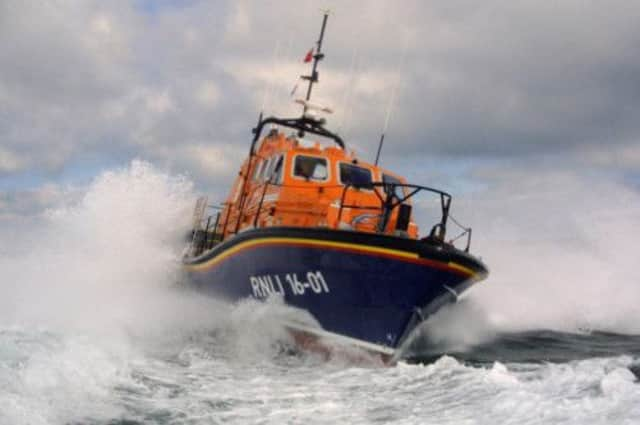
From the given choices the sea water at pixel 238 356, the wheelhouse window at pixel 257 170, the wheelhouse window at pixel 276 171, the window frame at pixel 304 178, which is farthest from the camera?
the wheelhouse window at pixel 257 170

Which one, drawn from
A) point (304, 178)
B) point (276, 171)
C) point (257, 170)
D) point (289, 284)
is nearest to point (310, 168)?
point (304, 178)

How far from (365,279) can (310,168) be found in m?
2.52

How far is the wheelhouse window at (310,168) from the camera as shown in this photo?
27.9 ft

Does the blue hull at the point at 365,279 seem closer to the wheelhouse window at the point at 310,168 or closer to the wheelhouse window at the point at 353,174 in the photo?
the wheelhouse window at the point at 310,168

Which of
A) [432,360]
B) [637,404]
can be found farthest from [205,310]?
[637,404]

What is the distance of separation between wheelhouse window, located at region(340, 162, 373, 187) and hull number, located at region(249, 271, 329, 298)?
75.4 inches

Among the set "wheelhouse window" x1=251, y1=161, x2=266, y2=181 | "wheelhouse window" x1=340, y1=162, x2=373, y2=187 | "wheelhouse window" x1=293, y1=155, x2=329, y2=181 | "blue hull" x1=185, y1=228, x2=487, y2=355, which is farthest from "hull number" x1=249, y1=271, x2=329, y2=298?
"wheelhouse window" x1=251, y1=161, x2=266, y2=181

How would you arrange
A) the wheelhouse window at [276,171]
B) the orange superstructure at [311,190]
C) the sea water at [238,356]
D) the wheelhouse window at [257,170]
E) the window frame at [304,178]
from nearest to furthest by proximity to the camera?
the sea water at [238,356]
the orange superstructure at [311,190]
the window frame at [304,178]
the wheelhouse window at [276,171]
the wheelhouse window at [257,170]

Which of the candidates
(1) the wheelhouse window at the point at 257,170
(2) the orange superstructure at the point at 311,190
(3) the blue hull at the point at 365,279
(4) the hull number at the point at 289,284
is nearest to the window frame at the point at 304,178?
(2) the orange superstructure at the point at 311,190

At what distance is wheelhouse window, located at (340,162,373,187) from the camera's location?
8633 mm

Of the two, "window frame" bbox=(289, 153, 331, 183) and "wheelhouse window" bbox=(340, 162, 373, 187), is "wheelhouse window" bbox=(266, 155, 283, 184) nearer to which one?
"window frame" bbox=(289, 153, 331, 183)

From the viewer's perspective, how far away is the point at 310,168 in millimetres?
8578

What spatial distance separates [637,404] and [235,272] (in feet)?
18.0

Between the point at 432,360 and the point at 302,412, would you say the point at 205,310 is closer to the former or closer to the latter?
the point at 432,360
